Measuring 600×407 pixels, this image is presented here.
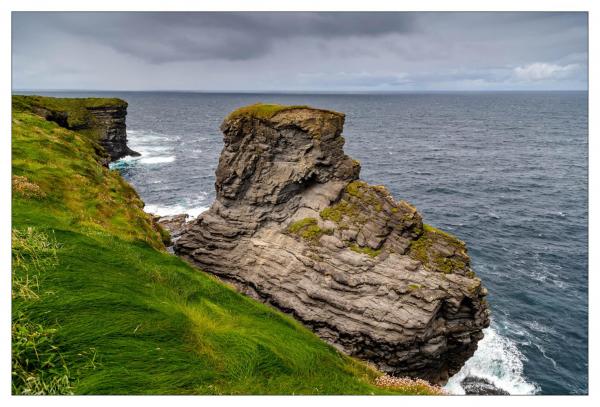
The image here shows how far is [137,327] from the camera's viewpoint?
10.5m

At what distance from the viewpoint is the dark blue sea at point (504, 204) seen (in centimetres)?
3138

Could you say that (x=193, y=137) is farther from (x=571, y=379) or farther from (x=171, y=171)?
(x=571, y=379)

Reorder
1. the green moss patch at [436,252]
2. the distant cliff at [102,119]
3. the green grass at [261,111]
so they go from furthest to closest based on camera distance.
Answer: the distant cliff at [102,119] → the green grass at [261,111] → the green moss patch at [436,252]

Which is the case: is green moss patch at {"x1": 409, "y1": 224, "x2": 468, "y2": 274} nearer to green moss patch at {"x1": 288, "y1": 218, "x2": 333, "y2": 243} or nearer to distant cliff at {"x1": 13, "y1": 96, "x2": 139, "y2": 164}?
green moss patch at {"x1": 288, "y1": 218, "x2": 333, "y2": 243}

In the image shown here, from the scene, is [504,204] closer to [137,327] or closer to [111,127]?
[137,327]

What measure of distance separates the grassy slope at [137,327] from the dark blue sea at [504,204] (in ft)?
45.3

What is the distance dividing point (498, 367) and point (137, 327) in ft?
98.5

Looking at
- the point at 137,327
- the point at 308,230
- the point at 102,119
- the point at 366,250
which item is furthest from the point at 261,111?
the point at 102,119

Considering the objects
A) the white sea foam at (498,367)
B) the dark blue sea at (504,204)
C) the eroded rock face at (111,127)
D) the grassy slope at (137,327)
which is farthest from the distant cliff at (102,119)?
the white sea foam at (498,367)

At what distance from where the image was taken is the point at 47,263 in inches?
457

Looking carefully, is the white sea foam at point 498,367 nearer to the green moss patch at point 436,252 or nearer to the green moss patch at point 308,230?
the green moss patch at point 436,252
